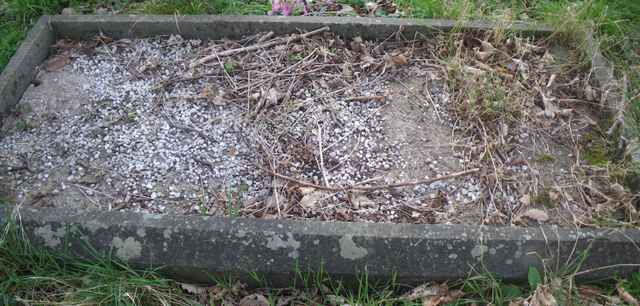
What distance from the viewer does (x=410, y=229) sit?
7.15 ft

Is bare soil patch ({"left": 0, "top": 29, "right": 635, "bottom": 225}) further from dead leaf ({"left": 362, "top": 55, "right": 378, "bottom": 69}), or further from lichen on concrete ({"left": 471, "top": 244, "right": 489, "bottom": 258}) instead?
lichen on concrete ({"left": 471, "top": 244, "right": 489, "bottom": 258})

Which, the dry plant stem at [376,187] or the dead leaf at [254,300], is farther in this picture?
the dry plant stem at [376,187]

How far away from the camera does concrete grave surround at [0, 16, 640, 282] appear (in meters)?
2.14

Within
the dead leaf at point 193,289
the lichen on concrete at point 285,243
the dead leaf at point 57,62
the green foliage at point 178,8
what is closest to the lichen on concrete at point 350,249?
the lichen on concrete at point 285,243

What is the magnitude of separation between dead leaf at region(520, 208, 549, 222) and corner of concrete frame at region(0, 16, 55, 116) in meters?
2.61

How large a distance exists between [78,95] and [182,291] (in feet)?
4.50

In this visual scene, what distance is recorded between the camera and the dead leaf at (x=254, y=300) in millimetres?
2236

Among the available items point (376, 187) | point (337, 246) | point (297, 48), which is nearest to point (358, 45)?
point (297, 48)

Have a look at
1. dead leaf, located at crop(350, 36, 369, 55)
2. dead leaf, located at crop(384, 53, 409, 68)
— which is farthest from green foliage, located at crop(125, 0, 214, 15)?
dead leaf, located at crop(384, 53, 409, 68)

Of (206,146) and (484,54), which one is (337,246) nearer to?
(206,146)

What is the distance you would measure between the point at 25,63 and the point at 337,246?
6.79ft

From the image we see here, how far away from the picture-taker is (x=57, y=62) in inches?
125

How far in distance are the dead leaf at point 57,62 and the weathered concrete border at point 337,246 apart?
1.26m

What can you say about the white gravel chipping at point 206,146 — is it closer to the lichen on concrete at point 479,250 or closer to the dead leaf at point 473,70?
the dead leaf at point 473,70
